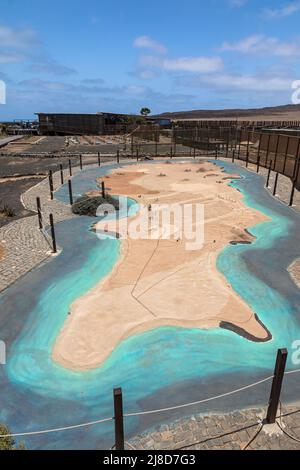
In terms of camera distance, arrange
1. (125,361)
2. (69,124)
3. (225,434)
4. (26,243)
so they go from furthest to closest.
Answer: (69,124) < (26,243) < (125,361) < (225,434)

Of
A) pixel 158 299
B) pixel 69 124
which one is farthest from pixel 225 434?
pixel 69 124

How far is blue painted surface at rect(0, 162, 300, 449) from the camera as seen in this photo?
26.0 ft

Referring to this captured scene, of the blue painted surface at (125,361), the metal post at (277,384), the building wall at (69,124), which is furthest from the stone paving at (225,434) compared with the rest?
the building wall at (69,124)

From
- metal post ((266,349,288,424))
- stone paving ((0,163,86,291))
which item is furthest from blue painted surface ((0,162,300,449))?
metal post ((266,349,288,424))

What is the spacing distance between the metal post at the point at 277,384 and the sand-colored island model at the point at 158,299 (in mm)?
3414

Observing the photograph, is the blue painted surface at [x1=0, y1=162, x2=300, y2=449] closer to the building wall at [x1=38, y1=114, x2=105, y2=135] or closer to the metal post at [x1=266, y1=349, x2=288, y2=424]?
the metal post at [x1=266, y1=349, x2=288, y2=424]

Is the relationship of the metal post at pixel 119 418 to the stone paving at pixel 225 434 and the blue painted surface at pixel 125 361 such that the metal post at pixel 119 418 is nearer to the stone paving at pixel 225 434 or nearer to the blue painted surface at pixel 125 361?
the stone paving at pixel 225 434

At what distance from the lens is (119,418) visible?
614 cm

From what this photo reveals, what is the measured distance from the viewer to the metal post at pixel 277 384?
6660mm

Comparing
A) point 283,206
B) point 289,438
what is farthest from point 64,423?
point 283,206

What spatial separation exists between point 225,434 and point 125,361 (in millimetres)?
3553

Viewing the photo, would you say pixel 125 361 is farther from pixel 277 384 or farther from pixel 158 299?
pixel 277 384

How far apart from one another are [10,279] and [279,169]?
101 feet

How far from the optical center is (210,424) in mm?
7348
